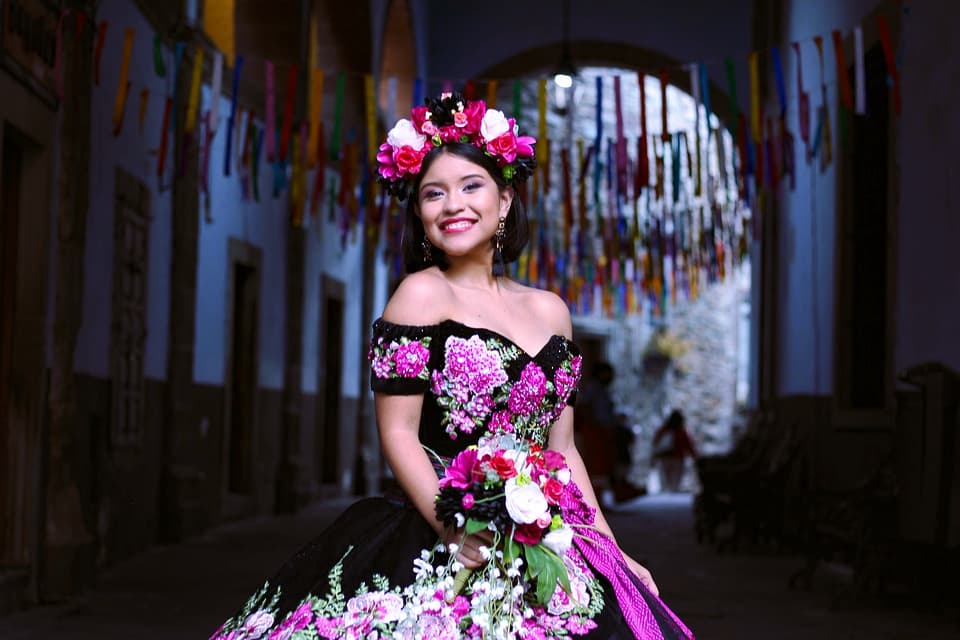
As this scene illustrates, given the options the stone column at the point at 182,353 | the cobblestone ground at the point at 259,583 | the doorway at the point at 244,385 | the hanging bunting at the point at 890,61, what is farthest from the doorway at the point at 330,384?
the hanging bunting at the point at 890,61

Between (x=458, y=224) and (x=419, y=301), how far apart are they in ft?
0.58

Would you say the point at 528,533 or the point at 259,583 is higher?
the point at 528,533

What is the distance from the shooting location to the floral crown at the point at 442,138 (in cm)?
→ 275

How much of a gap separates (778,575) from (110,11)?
541 centimetres

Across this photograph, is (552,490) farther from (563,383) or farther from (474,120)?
(474,120)

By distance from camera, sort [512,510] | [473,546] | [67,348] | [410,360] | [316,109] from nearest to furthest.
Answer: [512,510] → [473,546] → [410,360] → [67,348] → [316,109]

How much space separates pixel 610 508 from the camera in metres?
17.5

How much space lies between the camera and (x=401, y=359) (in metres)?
2.61

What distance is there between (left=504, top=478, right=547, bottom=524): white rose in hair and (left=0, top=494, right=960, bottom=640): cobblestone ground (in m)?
4.04

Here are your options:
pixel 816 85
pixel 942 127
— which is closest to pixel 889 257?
pixel 942 127

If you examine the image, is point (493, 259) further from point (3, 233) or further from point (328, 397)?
point (328, 397)

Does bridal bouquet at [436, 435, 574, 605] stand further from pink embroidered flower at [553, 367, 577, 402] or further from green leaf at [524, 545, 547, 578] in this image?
pink embroidered flower at [553, 367, 577, 402]

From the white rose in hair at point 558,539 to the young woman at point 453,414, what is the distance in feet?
0.26

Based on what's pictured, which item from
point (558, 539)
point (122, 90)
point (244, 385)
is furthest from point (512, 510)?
point (244, 385)
